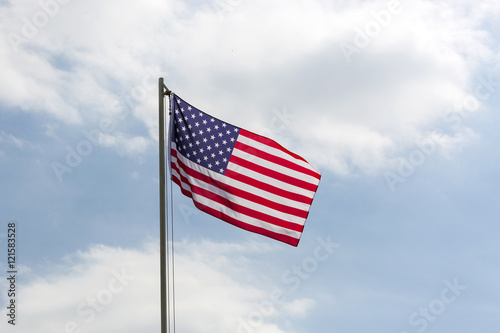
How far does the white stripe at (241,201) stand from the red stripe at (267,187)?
0.44 metres

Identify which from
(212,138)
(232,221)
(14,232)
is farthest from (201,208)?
(14,232)

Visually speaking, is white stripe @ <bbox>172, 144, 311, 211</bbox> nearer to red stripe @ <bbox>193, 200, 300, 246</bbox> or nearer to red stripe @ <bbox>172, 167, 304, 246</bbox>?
A: red stripe @ <bbox>172, 167, 304, 246</bbox>

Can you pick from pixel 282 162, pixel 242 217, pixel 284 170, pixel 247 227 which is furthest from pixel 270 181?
pixel 247 227

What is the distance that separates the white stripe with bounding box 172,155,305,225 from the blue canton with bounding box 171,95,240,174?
1.04 feet

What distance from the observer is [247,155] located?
14805 millimetres

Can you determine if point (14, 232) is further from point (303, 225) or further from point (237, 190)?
point (303, 225)

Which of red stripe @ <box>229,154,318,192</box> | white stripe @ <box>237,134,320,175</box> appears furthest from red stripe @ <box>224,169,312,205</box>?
white stripe @ <box>237,134,320,175</box>

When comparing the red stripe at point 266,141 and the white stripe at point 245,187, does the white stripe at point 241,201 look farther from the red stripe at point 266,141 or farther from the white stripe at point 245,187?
the red stripe at point 266,141

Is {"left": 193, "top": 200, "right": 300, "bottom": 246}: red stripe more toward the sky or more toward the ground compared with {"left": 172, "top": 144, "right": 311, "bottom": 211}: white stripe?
Result: more toward the ground

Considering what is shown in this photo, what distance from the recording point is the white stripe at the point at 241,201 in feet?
46.6

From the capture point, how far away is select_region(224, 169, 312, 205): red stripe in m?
14.5

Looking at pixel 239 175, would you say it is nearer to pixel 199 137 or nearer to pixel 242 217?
pixel 242 217

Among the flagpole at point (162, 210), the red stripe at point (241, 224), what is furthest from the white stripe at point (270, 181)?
the flagpole at point (162, 210)

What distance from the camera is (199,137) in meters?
14.3
